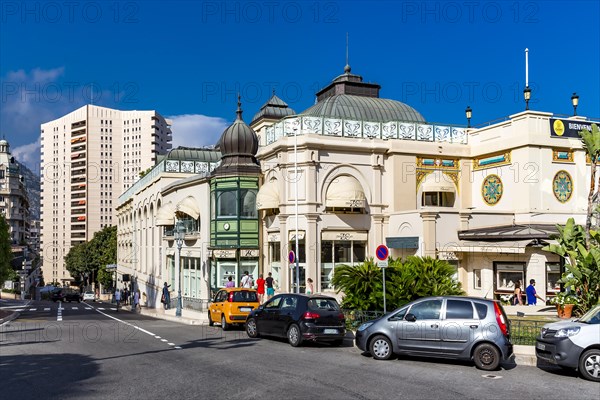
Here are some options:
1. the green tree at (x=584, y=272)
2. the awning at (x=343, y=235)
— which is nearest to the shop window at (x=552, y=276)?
the green tree at (x=584, y=272)

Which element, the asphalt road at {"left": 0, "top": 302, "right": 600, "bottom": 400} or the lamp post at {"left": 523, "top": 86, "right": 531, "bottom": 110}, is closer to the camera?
the asphalt road at {"left": 0, "top": 302, "right": 600, "bottom": 400}

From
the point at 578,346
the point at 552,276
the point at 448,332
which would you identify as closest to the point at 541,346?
the point at 578,346

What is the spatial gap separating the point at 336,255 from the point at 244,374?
18.4 meters

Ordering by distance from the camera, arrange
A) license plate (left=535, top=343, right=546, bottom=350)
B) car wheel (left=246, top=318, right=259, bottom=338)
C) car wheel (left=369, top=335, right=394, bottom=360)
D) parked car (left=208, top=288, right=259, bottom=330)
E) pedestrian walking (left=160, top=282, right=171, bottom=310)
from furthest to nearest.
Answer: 1. pedestrian walking (left=160, top=282, right=171, bottom=310)
2. parked car (left=208, top=288, right=259, bottom=330)
3. car wheel (left=246, top=318, right=259, bottom=338)
4. car wheel (left=369, top=335, right=394, bottom=360)
5. license plate (left=535, top=343, right=546, bottom=350)

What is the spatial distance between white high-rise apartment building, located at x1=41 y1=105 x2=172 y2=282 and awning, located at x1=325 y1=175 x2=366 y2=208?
139 metres

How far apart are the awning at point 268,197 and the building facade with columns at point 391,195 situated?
0.06 meters

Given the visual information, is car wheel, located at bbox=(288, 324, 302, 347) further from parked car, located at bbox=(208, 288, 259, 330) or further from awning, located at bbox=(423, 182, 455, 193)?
awning, located at bbox=(423, 182, 455, 193)

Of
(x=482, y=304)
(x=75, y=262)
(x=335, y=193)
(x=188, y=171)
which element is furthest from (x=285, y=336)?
(x=75, y=262)

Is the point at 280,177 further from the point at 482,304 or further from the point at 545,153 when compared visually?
the point at 482,304

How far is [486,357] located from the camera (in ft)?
42.9

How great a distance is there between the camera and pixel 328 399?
9945 millimetres

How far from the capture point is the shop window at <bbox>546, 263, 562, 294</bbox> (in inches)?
1031

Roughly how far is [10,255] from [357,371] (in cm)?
3762

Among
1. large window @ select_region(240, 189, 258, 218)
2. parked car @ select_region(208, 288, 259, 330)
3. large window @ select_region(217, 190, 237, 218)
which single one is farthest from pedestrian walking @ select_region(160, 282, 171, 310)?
parked car @ select_region(208, 288, 259, 330)
